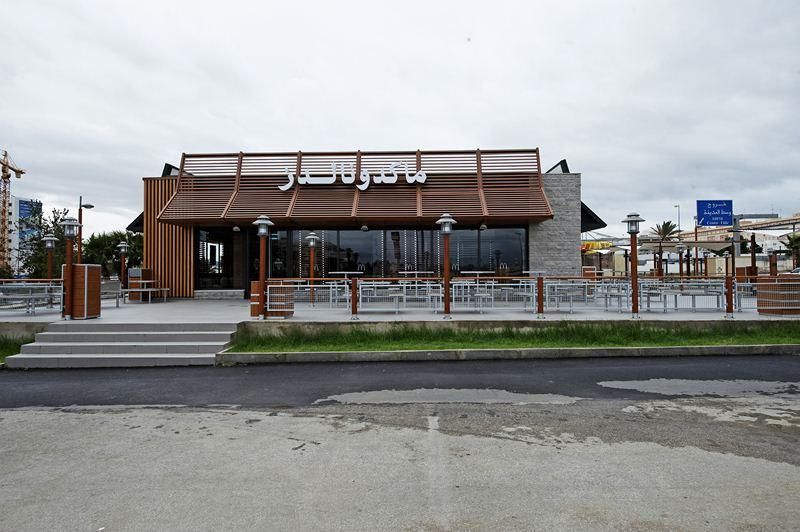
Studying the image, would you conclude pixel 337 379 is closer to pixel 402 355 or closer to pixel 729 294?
pixel 402 355

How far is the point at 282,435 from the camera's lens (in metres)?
5.43

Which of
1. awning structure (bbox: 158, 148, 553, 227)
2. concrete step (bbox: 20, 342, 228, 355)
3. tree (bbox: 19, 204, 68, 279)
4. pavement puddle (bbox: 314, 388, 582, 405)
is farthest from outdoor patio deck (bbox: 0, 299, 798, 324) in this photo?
tree (bbox: 19, 204, 68, 279)

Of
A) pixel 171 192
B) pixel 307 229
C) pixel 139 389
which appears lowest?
pixel 139 389

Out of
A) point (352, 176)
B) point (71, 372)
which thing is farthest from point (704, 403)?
point (352, 176)

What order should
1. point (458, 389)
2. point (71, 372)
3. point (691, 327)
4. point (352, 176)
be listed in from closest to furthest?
point (458, 389) < point (71, 372) < point (691, 327) < point (352, 176)

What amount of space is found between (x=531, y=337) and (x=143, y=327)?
9.00 meters

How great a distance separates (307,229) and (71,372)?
12437mm

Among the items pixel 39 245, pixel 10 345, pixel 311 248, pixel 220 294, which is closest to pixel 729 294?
pixel 311 248

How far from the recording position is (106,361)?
9.77m

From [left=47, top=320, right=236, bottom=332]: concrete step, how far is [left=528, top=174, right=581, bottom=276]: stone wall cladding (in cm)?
1360

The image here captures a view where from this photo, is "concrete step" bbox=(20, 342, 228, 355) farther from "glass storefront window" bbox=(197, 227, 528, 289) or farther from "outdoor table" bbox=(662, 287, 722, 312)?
"outdoor table" bbox=(662, 287, 722, 312)

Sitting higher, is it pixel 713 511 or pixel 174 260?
pixel 174 260

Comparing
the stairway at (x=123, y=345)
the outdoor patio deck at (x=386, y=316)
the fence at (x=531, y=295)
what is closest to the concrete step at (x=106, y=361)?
the stairway at (x=123, y=345)

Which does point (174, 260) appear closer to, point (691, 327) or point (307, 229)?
point (307, 229)
